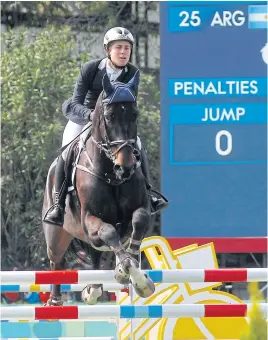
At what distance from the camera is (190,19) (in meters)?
10.6

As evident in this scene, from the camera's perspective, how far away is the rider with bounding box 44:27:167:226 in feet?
22.0

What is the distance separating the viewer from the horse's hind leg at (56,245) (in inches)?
303

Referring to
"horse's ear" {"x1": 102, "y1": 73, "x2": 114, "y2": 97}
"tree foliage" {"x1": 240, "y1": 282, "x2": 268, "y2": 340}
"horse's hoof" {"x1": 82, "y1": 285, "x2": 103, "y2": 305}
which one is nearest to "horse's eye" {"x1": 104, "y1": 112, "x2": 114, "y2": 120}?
"horse's ear" {"x1": 102, "y1": 73, "x2": 114, "y2": 97}

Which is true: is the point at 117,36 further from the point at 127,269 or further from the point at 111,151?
the point at 127,269

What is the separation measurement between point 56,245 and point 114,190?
4.08ft

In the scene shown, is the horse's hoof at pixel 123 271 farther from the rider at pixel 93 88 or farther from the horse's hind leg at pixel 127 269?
the rider at pixel 93 88

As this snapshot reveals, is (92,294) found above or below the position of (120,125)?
below

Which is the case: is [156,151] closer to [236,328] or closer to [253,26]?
[253,26]

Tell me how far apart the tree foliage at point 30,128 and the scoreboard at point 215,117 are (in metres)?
10.7

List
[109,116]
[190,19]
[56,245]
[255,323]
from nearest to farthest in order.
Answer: [255,323]
[109,116]
[56,245]
[190,19]

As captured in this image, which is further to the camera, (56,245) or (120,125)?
(56,245)

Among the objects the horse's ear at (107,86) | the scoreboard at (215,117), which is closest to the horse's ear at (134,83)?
the horse's ear at (107,86)

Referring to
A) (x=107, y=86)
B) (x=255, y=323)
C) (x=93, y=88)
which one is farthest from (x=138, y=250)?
(x=255, y=323)

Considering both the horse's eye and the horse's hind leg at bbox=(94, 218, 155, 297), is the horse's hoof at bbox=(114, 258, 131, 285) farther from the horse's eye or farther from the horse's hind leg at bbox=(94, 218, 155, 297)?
the horse's eye
